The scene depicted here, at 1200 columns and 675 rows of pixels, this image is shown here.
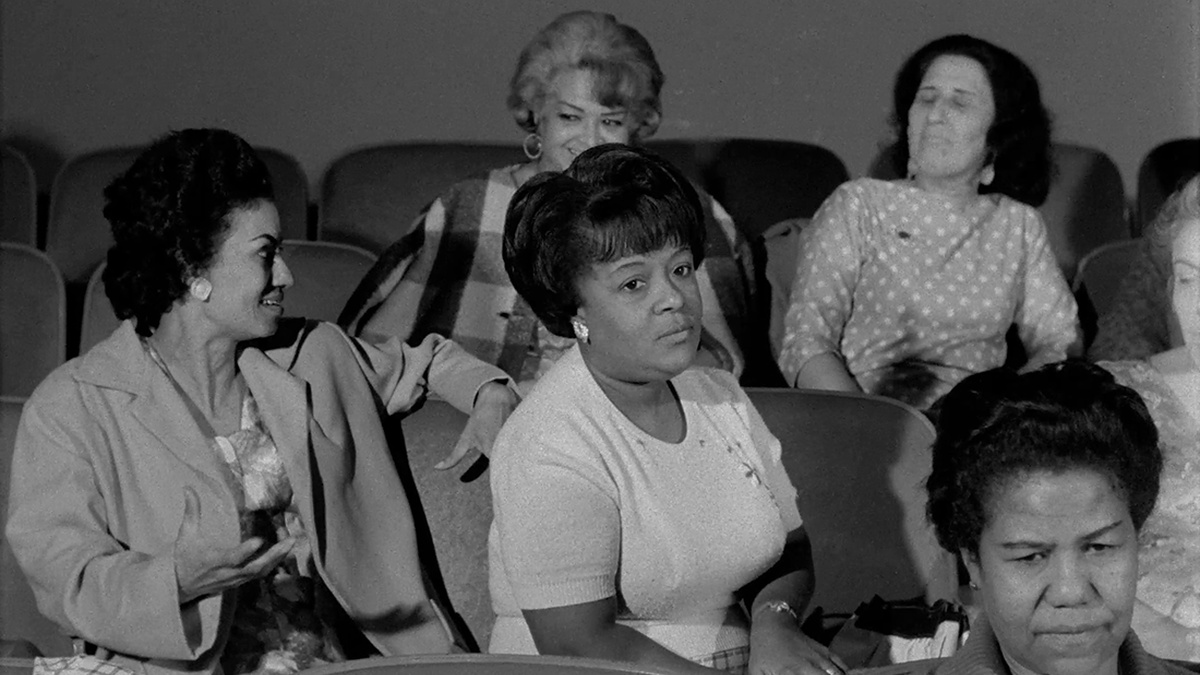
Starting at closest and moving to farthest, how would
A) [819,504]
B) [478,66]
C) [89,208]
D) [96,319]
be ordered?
[819,504] < [96,319] < [89,208] < [478,66]

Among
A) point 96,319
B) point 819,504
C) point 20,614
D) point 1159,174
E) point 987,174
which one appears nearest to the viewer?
point 20,614

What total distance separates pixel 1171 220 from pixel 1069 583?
1.21 meters

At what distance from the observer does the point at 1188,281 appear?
2.26 m

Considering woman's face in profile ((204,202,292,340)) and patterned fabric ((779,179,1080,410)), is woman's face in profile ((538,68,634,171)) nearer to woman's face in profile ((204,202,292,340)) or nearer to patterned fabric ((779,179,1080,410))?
patterned fabric ((779,179,1080,410))

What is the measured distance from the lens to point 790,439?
2.18 metres

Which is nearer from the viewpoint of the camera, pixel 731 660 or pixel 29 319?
pixel 731 660

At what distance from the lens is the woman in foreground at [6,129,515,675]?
200 centimetres

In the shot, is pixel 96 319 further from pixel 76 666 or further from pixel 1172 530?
pixel 1172 530

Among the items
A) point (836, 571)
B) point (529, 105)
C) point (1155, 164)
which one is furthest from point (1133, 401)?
point (1155, 164)

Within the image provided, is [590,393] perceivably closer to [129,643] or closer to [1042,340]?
[129,643]

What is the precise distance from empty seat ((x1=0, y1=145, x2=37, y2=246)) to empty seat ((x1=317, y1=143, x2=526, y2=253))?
60 cm

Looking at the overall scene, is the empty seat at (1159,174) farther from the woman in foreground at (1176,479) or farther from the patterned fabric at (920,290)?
the woman in foreground at (1176,479)

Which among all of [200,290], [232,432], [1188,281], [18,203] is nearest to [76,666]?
[232,432]

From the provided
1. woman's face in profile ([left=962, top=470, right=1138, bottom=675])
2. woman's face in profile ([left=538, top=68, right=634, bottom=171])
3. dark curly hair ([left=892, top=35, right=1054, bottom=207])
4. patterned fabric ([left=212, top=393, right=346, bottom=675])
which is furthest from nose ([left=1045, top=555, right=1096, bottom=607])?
dark curly hair ([left=892, top=35, right=1054, bottom=207])
